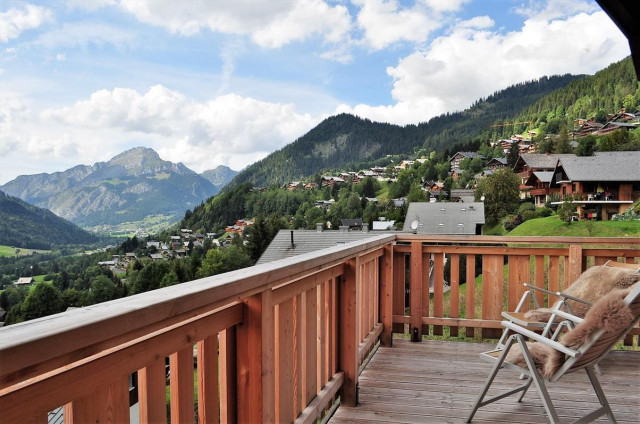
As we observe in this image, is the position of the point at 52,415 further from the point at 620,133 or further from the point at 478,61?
the point at 478,61

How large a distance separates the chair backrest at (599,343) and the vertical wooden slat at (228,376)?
1779mm

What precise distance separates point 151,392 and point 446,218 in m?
32.1

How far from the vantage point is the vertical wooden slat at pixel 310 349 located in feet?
7.78

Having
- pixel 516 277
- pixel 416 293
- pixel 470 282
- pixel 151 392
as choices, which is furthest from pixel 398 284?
pixel 151 392

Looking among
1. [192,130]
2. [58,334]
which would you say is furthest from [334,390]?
[192,130]

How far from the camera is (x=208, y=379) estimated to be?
1437 millimetres

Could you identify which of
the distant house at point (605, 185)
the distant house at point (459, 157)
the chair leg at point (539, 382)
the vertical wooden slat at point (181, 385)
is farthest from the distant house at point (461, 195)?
the vertical wooden slat at point (181, 385)

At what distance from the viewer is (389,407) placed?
3031mm

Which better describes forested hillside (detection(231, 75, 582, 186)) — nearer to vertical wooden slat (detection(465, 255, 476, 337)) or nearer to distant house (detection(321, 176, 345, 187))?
distant house (detection(321, 176, 345, 187))

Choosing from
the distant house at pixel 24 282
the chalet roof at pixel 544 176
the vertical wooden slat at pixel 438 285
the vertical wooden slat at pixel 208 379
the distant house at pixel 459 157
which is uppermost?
the distant house at pixel 459 157

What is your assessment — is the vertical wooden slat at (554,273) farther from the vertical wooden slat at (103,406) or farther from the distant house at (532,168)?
the distant house at (532,168)

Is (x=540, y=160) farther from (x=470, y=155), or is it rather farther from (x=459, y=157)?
(x=459, y=157)

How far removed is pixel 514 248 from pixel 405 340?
4.53ft

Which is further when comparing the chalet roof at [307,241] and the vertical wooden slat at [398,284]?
the chalet roof at [307,241]
